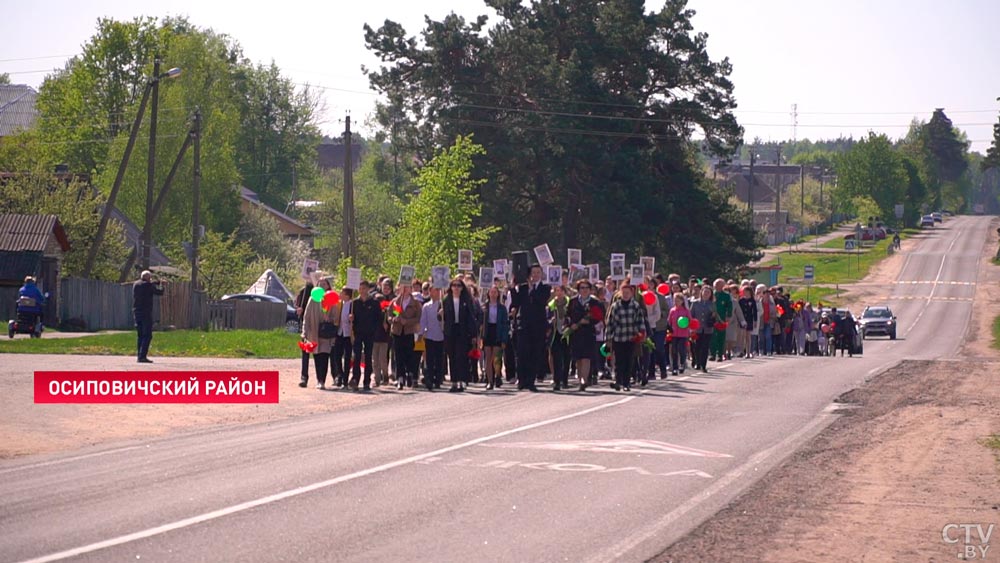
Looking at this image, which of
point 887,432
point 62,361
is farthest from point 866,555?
point 62,361

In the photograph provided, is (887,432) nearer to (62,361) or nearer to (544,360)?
(544,360)

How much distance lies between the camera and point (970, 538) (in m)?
10.8

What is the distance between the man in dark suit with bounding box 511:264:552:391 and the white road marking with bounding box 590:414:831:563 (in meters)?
6.62

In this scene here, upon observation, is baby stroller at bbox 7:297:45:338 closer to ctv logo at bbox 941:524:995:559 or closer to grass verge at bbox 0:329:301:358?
grass verge at bbox 0:329:301:358

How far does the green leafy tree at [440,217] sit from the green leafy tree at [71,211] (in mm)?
10482

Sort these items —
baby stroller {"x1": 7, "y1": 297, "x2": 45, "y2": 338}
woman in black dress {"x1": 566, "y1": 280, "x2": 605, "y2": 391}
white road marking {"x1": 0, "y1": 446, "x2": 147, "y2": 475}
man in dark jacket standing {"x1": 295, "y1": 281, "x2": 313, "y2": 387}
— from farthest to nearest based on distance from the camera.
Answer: baby stroller {"x1": 7, "y1": 297, "x2": 45, "y2": 338} → man in dark jacket standing {"x1": 295, "y1": 281, "x2": 313, "y2": 387} → woman in black dress {"x1": 566, "y1": 280, "x2": 605, "y2": 391} → white road marking {"x1": 0, "y1": 446, "x2": 147, "y2": 475}

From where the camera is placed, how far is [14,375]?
917 inches

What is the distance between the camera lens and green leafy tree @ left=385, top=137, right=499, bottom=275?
4972 cm

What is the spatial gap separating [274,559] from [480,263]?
47494 millimetres

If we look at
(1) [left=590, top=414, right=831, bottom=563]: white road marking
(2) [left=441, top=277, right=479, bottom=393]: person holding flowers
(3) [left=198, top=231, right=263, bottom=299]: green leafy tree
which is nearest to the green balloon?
(2) [left=441, top=277, right=479, bottom=393]: person holding flowers

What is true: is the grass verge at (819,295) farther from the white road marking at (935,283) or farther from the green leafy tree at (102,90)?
the green leafy tree at (102,90)

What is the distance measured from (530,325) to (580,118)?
102 ft

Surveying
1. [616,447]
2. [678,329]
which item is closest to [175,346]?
[678,329]

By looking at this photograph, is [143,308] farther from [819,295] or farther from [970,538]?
[819,295]
